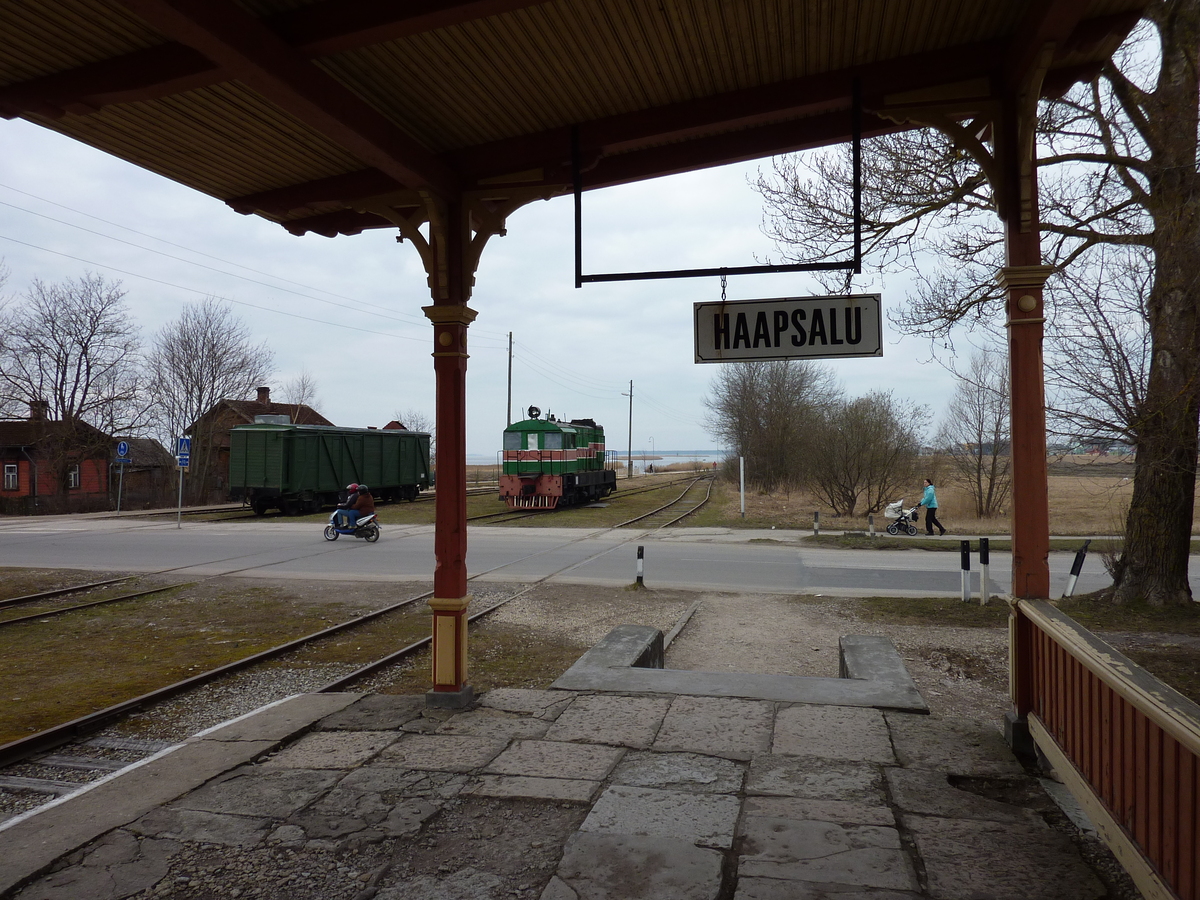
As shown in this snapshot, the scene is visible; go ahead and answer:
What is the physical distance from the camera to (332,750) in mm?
4641

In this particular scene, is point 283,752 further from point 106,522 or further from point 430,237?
point 106,522

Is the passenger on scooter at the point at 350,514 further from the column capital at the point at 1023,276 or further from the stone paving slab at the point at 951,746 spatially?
the column capital at the point at 1023,276

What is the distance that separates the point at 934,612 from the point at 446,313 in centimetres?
785

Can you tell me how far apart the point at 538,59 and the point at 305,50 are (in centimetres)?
126

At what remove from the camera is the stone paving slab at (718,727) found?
453 cm

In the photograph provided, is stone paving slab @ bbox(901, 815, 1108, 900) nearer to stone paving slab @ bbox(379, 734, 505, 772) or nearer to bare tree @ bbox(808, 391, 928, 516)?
stone paving slab @ bbox(379, 734, 505, 772)

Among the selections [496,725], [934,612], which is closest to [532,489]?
[934,612]

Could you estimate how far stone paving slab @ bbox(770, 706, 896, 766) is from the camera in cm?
442

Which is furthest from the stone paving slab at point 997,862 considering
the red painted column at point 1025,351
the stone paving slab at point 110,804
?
the stone paving slab at point 110,804

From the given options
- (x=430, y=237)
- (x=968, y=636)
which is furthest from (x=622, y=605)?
(x=430, y=237)

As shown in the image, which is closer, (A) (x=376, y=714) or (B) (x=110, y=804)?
(B) (x=110, y=804)

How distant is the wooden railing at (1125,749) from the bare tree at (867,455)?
21.0 meters

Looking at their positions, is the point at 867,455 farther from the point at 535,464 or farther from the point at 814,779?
the point at 814,779

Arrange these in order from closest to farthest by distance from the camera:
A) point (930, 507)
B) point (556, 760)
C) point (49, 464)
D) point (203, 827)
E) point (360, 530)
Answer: point (203, 827)
point (556, 760)
point (360, 530)
point (930, 507)
point (49, 464)
